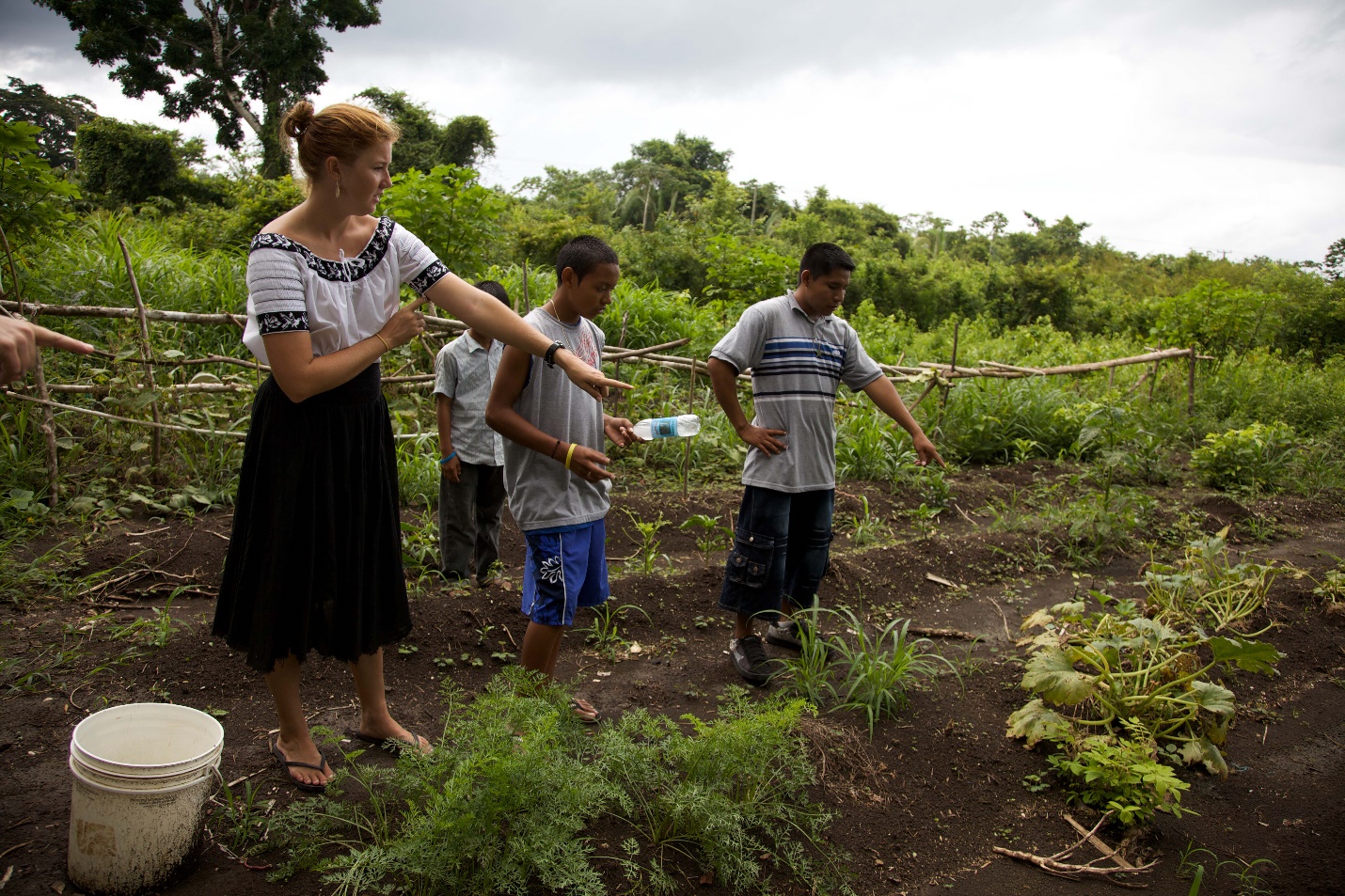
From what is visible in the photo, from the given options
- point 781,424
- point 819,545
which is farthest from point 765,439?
point 819,545

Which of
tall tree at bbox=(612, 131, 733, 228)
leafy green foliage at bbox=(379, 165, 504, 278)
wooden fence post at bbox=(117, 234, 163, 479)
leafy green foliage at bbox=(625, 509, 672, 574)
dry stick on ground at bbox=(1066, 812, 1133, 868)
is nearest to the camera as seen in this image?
dry stick on ground at bbox=(1066, 812, 1133, 868)

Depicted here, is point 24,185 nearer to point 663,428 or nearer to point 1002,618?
point 663,428

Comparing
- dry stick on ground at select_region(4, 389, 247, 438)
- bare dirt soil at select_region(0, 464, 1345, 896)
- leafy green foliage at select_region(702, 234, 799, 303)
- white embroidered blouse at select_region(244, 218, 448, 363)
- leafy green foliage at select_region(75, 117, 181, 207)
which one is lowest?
bare dirt soil at select_region(0, 464, 1345, 896)

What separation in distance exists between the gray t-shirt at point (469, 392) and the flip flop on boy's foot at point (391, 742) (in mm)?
1679

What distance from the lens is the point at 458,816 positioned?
1.95 m

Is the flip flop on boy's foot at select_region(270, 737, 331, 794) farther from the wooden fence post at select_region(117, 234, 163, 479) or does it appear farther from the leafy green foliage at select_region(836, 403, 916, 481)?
the leafy green foliage at select_region(836, 403, 916, 481)

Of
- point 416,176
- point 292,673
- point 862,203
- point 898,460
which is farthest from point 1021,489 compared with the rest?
point 862,203

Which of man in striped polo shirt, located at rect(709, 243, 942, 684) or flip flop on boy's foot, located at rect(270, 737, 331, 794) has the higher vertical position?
man in striped polo shirt, located at rect(709, 243, 942, 684)

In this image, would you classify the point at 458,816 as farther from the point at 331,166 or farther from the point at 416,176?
the point at 416,176

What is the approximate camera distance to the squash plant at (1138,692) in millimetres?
3061

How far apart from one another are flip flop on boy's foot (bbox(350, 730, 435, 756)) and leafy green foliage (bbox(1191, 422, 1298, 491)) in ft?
24.1

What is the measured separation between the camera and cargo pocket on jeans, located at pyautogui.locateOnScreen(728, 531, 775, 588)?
347cm

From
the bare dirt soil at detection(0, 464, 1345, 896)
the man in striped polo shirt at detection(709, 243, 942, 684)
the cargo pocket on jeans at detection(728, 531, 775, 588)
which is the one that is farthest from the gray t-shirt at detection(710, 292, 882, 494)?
the bare dirt soil at detection(0, 464, 1345, 896)

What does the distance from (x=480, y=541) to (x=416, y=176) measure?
3.87 m
